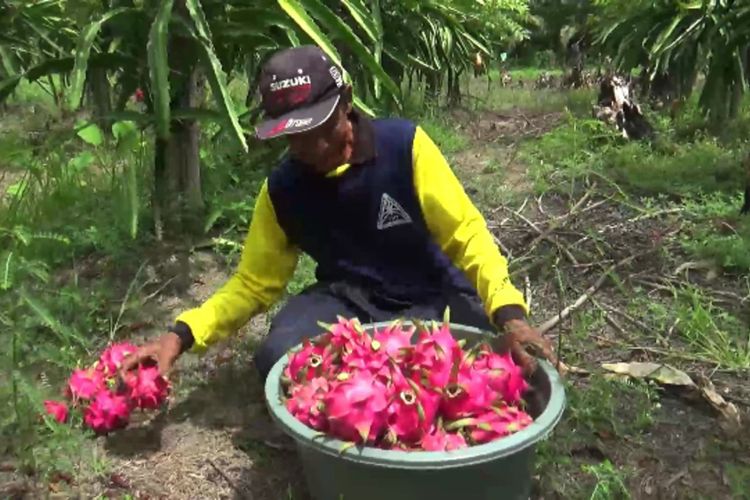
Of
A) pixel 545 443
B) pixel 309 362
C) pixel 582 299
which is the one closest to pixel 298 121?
pixel 309 362

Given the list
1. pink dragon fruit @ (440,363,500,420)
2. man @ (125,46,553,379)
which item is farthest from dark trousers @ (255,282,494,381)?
pink dragon fruit @ (440,363,500,420)

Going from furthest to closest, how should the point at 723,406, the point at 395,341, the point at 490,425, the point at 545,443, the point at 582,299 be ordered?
the point at 582,299 < the point at 723,406 < the point at 545,443 < the point at 395,341 < the point at 490,425

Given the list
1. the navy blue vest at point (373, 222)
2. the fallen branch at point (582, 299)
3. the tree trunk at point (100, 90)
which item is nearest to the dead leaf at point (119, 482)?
the navy blue vest at point (373, 222)

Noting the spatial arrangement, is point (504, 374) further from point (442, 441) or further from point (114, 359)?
point (114, 359)

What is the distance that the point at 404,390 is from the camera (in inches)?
65.3

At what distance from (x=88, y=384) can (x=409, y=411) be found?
2.95 feet

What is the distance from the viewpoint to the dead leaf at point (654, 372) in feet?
7.89

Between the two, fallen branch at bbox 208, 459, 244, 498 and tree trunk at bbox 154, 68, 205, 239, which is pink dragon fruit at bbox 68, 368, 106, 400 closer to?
fallen branch at bbox 208, 459, 244, 498

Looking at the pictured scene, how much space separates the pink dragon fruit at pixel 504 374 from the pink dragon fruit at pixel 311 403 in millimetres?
332

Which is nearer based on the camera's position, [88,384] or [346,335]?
[346,335]

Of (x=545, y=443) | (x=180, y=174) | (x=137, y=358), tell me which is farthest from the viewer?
(x=180, y=174)

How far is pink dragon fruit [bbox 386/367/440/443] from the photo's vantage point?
1.64 m

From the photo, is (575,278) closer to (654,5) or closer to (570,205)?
(570,205)

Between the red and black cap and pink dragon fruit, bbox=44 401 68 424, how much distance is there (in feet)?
2.84
